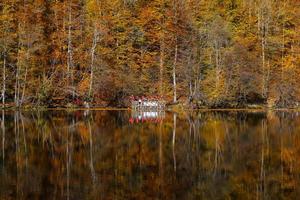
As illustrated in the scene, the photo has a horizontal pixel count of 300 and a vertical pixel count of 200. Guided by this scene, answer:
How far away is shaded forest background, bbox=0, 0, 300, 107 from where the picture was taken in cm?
4684

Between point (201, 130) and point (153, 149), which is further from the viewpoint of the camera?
point (201, 130)

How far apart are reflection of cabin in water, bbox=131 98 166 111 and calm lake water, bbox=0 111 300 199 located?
23.0m

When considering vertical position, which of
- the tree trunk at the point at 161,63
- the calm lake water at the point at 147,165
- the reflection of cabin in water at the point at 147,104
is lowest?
the calm lake water at the point at 147,165

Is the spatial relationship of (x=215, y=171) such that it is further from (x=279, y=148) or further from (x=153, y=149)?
(x=279, y=148)

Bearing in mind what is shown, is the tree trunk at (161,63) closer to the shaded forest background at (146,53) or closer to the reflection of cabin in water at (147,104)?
the shaded forest background at (146,53)

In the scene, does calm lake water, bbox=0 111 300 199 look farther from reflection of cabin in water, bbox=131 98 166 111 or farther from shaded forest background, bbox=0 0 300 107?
shaded forest background, bbox=0 0 300 107

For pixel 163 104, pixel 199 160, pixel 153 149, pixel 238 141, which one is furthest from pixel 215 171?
pixel 163 104

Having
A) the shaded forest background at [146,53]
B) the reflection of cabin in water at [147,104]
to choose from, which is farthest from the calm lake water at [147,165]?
the shaded forest background at [146,53]

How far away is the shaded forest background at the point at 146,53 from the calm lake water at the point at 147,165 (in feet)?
82.1

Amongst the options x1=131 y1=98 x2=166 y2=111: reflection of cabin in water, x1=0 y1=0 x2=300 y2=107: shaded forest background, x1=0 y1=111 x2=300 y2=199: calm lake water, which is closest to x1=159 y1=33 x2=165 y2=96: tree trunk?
x1=0 y1=0 x2=300 y2=107: shaded forest background

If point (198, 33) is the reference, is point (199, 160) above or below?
below

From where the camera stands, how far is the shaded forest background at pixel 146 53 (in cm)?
4684

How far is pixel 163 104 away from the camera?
47.0m

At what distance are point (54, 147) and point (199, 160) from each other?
210 inches
